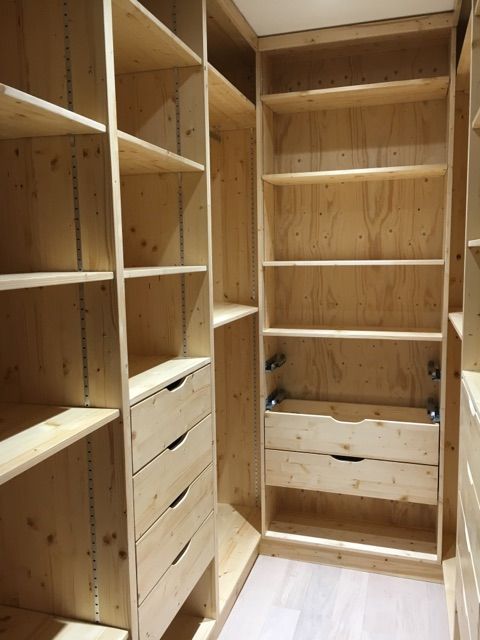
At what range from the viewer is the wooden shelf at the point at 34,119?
1037 millimetres

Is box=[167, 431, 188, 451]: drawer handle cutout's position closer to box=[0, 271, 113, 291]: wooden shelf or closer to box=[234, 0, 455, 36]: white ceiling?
box=[0, 271, 113, 291]: wooden shelf

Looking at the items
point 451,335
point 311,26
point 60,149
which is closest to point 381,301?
point 451,335

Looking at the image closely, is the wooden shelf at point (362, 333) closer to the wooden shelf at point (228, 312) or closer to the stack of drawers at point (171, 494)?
the wooden shelf at point (228, 312)

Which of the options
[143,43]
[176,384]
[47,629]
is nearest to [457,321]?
[176,384]

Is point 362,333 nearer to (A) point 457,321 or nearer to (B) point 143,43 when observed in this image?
(A) point 457,321

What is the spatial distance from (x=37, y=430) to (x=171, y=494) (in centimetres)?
61

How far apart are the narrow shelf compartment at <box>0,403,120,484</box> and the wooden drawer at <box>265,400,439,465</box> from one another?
1425 millimetres

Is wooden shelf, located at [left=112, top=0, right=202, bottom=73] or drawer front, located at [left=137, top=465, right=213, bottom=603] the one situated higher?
wooden shelf, located at [left=112, top=0, right=202, bottom=73]

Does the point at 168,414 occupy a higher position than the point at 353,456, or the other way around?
the point at 168,414

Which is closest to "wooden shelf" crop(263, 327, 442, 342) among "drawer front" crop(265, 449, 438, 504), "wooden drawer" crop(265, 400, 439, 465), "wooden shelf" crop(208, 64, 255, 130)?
"wooden drawer" crop(265, 400, 439, 465)

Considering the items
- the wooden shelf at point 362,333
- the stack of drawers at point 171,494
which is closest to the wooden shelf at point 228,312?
the wooden shelf at point 362,333

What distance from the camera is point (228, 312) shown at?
8.10 feet

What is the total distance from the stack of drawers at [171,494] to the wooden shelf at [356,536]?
2.78 ft

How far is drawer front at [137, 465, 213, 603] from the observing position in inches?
60.7
